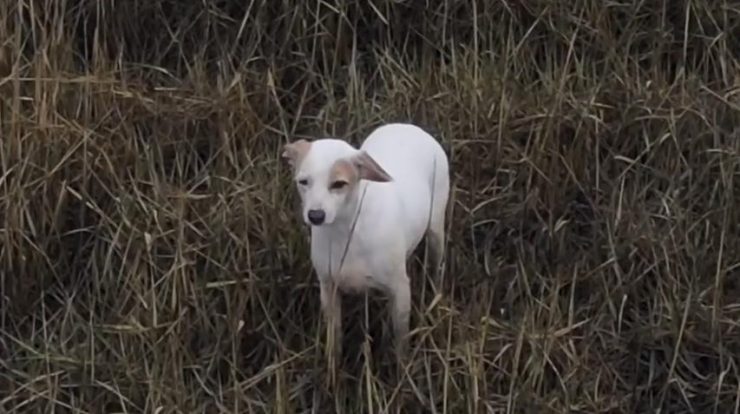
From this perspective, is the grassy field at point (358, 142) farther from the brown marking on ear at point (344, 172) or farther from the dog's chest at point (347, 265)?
the brown marking on ear at point (344, 172)

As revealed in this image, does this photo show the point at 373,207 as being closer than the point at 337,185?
No

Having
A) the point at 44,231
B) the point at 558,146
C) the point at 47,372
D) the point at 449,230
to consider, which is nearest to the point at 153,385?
the point at 47,372

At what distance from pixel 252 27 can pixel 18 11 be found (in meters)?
0.68

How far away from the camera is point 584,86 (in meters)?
4.77

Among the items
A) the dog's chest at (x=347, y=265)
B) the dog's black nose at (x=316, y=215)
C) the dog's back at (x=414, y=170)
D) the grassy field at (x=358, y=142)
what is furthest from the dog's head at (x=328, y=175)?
the grassy field at (x=358, y=142)

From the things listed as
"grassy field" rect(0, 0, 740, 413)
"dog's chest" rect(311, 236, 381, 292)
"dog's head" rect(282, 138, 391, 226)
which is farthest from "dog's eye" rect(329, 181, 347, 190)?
"grassy field" rect(0, 0, 740, 413)

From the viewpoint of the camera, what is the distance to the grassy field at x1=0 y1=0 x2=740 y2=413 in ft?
13.4

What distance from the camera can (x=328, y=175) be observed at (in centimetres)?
372

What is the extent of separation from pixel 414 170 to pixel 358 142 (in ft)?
1.79

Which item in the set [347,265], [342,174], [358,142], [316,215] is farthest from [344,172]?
[358,142]

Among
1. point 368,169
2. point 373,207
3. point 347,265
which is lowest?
point 347,265

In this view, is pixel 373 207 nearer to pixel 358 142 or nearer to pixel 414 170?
pixel 414 170

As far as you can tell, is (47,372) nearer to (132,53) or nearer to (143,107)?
(143,107)

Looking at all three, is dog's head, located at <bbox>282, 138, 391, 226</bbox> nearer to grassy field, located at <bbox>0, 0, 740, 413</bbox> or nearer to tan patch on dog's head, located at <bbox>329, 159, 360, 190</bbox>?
tan patch on dog's head, located at <bbox>329, 159, 360, 190</bbox>
